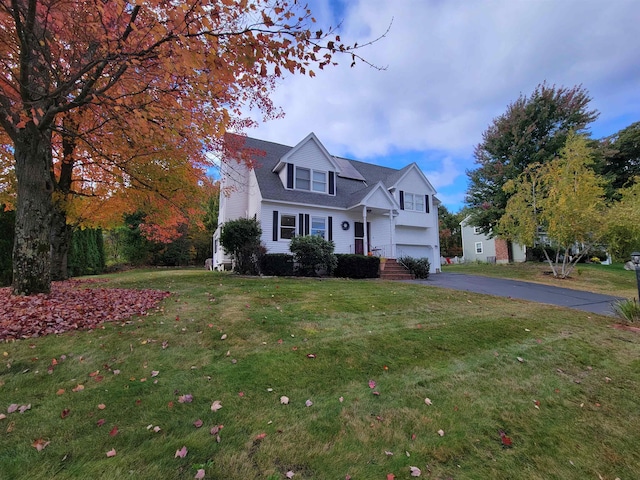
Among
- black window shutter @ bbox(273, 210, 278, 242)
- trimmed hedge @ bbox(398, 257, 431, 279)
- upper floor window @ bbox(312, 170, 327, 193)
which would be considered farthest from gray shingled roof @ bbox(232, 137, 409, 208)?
trimmed hedge @ bbox(398, 257, 431, 279)

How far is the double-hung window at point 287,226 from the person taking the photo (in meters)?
14.9

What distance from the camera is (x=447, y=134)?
62.1 ft

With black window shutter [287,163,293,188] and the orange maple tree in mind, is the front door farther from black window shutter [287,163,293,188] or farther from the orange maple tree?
the orange maple tree

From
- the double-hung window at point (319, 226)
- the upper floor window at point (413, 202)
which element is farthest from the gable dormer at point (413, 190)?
the double-hung window at point (319, 226)

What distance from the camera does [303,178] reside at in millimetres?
16281

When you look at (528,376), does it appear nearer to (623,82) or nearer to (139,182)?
(139,182)

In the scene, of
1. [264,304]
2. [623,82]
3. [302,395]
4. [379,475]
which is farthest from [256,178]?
[623,82]

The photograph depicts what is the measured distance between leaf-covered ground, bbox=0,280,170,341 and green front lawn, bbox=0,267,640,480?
0.45m

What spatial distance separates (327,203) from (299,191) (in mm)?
1653

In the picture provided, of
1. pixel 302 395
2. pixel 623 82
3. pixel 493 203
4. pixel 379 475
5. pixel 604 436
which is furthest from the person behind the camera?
pixel 493 203

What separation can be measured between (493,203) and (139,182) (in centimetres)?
2472

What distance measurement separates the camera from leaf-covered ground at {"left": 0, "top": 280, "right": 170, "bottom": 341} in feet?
15.4

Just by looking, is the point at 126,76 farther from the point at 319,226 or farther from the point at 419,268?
the point at 419,268

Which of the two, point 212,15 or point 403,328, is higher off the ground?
point 212,15
